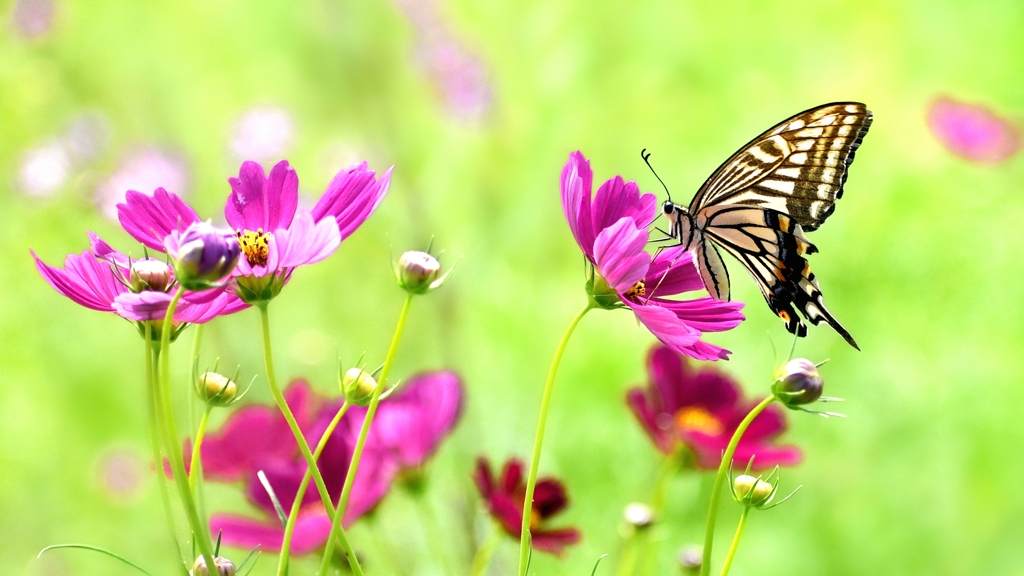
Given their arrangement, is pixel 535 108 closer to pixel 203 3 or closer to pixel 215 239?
pixel 203 3

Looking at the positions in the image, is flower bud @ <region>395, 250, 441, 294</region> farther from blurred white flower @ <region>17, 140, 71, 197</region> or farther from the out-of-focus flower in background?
the out-of-focus flower in background

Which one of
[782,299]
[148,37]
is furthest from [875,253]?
[148,37]

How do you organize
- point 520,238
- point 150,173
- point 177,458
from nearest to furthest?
point 177,458
point 150,173
point 520,238

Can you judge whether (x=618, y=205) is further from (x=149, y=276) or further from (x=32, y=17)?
(x=32, y=17)

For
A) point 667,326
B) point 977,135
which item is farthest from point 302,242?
point 977,135

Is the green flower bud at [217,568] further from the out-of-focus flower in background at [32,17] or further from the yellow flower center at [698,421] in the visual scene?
the out-of-focus flower in background at [32,17]

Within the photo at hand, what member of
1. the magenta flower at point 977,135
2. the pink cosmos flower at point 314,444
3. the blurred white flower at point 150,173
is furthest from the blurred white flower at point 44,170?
the magenta flower at point 977,135

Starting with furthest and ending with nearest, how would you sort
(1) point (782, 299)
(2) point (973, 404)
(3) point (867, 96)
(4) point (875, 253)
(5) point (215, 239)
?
1. (3) point (867, 96)
2. (4) point (875, 253)
3. (2) point (973, 404)
4. (1) point (782, 299)
5. (5) point (215, 239)

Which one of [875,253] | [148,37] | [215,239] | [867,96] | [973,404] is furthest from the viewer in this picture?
[867,96]
